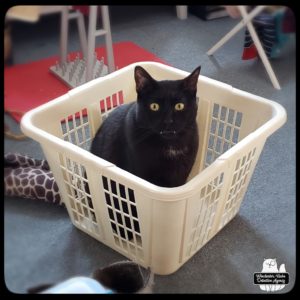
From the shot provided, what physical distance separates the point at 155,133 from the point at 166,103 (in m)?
0.07

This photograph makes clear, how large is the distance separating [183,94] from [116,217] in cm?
30

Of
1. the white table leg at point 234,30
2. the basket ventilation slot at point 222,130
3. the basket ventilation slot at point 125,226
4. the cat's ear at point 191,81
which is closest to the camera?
the white table leg at point 234,30

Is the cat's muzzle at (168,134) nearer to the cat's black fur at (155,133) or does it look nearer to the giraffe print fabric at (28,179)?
the cat's black fur at (155,133)

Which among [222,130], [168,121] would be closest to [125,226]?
[168,121]

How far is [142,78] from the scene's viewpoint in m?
0.75

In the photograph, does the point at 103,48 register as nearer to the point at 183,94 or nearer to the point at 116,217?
the point at 183,94

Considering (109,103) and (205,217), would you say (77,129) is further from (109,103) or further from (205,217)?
(205,217)

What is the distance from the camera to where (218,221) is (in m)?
0.85

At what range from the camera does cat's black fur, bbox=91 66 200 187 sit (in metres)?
0.75

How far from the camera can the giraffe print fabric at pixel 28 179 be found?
0.47 meters

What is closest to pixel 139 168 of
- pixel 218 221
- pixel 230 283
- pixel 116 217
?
pixel 116 217

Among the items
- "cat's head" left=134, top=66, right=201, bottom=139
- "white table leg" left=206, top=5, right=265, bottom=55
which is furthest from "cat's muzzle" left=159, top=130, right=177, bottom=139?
"white table leg" left=206, top=5, right=265, bottom=55

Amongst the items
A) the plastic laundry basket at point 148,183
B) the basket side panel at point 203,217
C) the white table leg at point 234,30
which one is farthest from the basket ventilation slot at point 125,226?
the white table leg at point 234,30

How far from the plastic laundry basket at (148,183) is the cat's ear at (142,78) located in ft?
0.17
